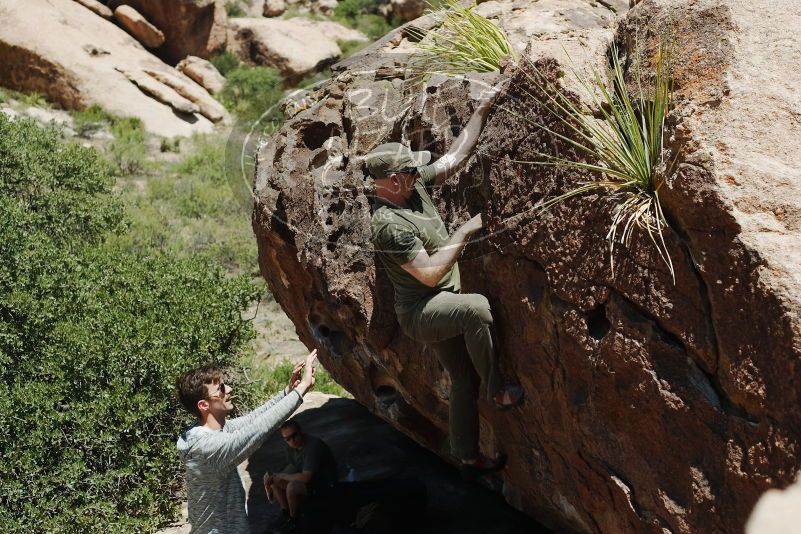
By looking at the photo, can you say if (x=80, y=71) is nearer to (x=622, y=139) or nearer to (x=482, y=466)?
(x=482, y=466)

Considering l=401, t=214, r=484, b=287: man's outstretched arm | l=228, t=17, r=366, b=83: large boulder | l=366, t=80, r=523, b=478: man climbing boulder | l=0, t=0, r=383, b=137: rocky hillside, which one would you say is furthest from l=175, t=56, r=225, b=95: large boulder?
l=401, t=214, r=484, b=287: man's outstretched arm

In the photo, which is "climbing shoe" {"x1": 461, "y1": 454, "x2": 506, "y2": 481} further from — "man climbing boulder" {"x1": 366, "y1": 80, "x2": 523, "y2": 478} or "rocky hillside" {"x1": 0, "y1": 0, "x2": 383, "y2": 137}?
"rocky hillside" {"x1": 0, "y1": 0, "x2": 383, "y2": 137}

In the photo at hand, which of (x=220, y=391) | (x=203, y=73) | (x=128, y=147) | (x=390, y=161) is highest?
(x=390, y=161)

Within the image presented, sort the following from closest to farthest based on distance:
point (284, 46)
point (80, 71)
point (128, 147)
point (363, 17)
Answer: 1. point (128, 147)
2. point (80, 71)
3. point (284, 46)
4. point (363, 17)

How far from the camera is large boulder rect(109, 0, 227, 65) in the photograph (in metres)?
23.2

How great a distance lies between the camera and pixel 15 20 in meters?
19.4

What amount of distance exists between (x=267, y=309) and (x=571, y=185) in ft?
29.9

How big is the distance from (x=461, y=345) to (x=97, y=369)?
12.3 feet

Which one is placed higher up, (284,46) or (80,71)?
(284,46)

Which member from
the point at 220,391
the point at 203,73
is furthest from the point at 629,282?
the point at 203,73

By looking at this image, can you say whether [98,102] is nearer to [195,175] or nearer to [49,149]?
[195,175]

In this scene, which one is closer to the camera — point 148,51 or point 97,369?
point 97,369

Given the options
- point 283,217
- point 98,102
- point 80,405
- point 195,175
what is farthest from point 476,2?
point 98,102

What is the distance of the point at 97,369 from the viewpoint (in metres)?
7.38
